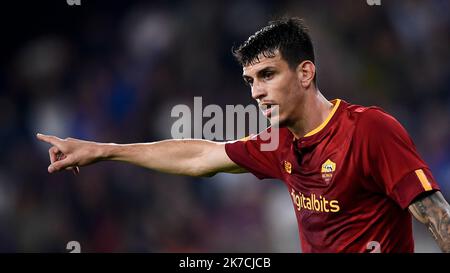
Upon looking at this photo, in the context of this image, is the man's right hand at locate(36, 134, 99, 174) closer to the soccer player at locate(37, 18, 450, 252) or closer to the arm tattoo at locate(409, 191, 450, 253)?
the soccer player at locate(37, 18, 450, 252)

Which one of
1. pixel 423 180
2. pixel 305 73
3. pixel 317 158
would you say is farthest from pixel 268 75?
pixel 423 180

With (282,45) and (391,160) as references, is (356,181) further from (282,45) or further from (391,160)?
(282,45)

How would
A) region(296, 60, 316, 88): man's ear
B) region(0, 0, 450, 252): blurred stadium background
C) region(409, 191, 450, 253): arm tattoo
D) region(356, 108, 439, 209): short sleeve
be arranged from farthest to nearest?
region(0, 0, 450, 252): blurred stadium background
region(296, 60, 316, 88): man's ear
region(356, 108, 439, 209): short sleeve
region(409, 191, 450, 253): arm tattoo

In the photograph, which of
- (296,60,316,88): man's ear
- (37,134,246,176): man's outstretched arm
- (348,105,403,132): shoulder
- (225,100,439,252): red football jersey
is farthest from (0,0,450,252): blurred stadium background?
(348,105,403,132): shoulder

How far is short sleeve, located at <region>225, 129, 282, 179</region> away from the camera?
399 centimetres

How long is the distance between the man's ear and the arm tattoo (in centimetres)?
101

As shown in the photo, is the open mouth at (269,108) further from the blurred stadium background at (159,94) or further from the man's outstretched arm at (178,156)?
the blurred stadium background at (159,94)

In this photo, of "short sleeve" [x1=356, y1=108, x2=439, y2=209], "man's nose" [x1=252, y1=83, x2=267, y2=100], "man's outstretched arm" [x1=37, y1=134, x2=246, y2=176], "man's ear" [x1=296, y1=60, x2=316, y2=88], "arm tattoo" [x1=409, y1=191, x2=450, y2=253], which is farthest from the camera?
"man's outstretched arm" [x1=37, y1=134, x2=246, y2=176]

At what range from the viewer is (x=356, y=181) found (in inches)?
132

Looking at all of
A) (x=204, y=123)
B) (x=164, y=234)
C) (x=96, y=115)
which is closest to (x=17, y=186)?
(x=96, y=115)

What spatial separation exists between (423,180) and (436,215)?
17 centimetres

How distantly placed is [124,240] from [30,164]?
133 centimetres
